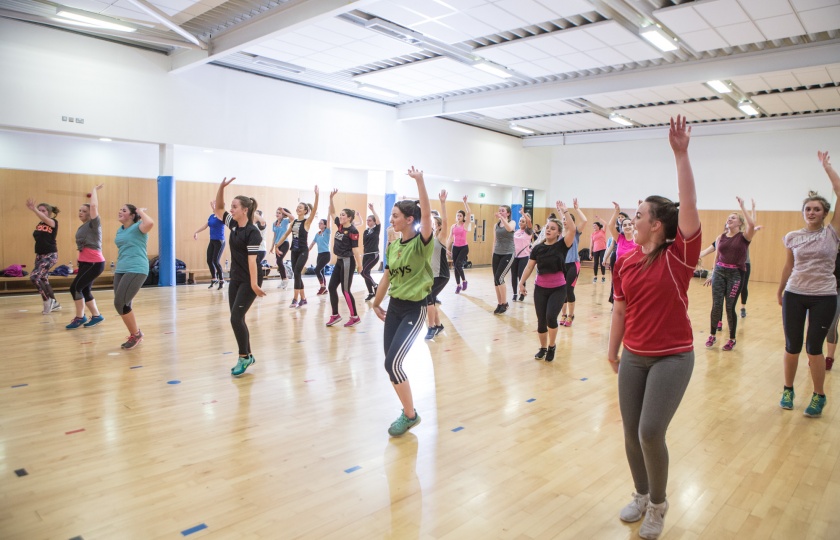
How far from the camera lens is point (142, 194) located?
12078mm

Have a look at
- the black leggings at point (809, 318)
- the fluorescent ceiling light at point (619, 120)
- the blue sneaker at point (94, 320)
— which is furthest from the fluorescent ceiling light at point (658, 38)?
the blue sneaker at point (94, 320)

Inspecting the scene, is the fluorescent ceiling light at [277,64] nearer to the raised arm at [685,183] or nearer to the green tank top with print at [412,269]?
the green tank top with print at [412,269]

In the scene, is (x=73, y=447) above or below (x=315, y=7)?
below

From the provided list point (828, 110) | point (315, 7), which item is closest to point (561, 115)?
point (828, 110)

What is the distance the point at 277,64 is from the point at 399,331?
9.55 metres

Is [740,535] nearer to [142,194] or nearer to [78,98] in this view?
[78,98]

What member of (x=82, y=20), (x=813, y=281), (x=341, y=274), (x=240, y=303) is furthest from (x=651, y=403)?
(x=82, y=20)

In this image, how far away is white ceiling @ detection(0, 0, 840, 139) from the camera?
8.20 meters

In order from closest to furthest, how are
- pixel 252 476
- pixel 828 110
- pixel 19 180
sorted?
pixel 252 476
pixel 19 180
pixel 828 110

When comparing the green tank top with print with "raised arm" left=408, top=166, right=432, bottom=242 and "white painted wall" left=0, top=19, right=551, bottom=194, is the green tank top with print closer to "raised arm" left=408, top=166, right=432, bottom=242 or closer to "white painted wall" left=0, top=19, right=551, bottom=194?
"raised arm" left=408, top=166, right=432, bottom=242

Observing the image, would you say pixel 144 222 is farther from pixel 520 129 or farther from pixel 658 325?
pixel 520 129

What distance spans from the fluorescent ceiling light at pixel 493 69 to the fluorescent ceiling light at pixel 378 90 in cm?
313

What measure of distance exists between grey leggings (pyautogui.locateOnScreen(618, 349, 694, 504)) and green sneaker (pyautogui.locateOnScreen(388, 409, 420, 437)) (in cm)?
164

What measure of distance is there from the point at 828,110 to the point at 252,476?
58.5 feet
